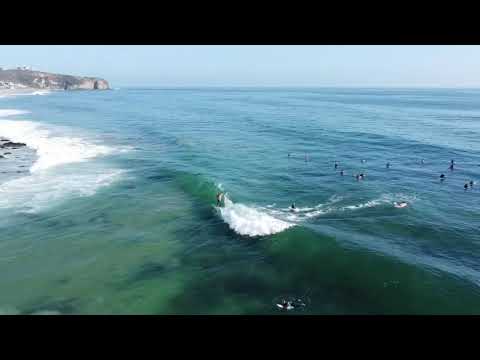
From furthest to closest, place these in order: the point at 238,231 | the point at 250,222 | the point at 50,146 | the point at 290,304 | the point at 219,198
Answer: the point at 50,146 → the point at 219,198 → the point at 250,222 → the point at 238,231 → the point at 290,304

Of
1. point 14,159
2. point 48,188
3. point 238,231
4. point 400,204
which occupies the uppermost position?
point 400,204

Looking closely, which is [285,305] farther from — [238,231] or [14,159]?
[14,159]

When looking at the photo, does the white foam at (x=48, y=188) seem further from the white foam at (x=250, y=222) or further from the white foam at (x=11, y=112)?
the white foam at (x=11, y=112)

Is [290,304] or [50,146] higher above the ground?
[50,146]

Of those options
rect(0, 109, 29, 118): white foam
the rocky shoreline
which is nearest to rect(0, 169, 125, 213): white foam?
the rocky shoreline

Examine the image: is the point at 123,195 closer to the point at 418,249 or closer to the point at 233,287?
the point at 233,287

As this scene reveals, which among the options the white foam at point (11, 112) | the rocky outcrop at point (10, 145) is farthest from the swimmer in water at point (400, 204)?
the white foam at point (11, 112)

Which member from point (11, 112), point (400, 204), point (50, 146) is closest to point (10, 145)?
point (50, 146)

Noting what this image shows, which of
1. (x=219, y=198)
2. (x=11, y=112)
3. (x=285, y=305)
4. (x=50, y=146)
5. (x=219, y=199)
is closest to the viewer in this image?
(x=285, y=305)
